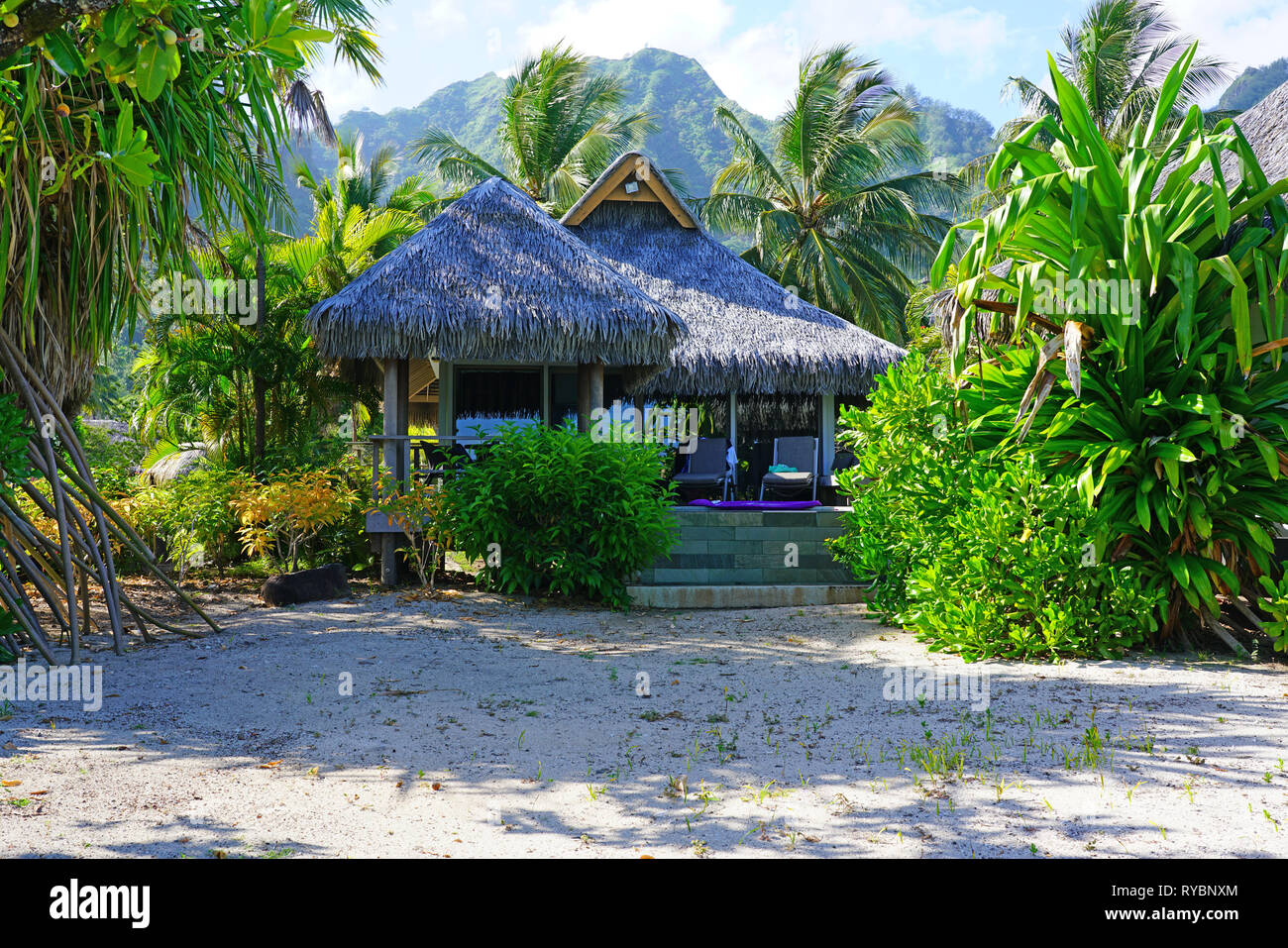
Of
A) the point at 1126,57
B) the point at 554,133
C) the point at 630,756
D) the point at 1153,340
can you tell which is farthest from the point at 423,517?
the point at 1126,57

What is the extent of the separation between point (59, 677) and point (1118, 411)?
6.31 metres

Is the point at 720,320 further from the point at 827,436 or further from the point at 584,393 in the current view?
the point at 584,393

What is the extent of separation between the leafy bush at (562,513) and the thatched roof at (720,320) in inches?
183

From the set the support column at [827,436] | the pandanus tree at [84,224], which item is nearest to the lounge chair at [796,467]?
the support column at [827,436]

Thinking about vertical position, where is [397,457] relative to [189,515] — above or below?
above

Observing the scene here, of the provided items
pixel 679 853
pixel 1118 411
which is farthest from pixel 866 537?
pixel 679 853

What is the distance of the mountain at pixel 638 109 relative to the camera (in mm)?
60250

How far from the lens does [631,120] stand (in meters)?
24.2

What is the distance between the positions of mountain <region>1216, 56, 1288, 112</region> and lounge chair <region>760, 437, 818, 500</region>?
39.9 m

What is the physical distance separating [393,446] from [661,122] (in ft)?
199

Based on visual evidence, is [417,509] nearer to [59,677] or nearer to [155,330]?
[59,677]

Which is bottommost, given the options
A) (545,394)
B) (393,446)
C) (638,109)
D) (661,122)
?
(393,446)

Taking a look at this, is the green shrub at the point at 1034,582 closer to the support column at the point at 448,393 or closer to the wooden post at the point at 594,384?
the wooden post at the point at 594,384

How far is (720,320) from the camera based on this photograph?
1385 cm
